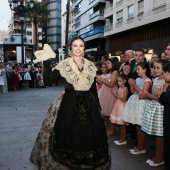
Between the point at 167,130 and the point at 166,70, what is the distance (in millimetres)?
849

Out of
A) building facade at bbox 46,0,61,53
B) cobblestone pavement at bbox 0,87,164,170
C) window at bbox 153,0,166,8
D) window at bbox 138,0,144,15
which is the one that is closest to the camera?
cobblestone pavement at bbox 0,87,164,170

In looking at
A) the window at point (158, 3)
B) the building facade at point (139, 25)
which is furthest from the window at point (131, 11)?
the window at point (158, 3)

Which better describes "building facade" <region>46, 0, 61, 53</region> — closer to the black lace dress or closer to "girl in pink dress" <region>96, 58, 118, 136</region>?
"girl in pink dress" <region>96, 58, 118, 136</region>

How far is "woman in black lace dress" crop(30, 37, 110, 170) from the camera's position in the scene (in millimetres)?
3240

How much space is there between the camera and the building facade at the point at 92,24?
135 feet

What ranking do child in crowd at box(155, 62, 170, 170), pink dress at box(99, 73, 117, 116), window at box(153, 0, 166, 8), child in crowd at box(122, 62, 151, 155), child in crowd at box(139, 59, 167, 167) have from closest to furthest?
child in crowd at box(155, 62, 170, 170) < child in crowd at box(139, 59, 167, 167) < child in crowd at box(122, 62, 151, 155) < pink dress at box(99, 73, 117, 116) < window at box(153, 0, 166, 8)

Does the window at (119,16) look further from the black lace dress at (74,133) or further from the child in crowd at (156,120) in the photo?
the black lace dress at (74,133)

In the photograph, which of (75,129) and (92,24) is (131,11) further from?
(75,129)

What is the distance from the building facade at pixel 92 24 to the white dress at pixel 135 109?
3337 centimetres

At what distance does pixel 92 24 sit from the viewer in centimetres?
4628

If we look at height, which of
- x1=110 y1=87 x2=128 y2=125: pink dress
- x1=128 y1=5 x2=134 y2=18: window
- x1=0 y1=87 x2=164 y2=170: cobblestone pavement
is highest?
x1=128 y1=5 x2=134 y2=18: window

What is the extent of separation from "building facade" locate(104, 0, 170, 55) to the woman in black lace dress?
1867 centimetres

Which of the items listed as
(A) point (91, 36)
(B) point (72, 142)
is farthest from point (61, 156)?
(A) point (91, 36)

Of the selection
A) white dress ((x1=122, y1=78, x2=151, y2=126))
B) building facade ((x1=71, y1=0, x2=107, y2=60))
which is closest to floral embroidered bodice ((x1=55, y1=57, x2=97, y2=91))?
white dress ((x1=122, y1=78, x2=151, y2=126))
